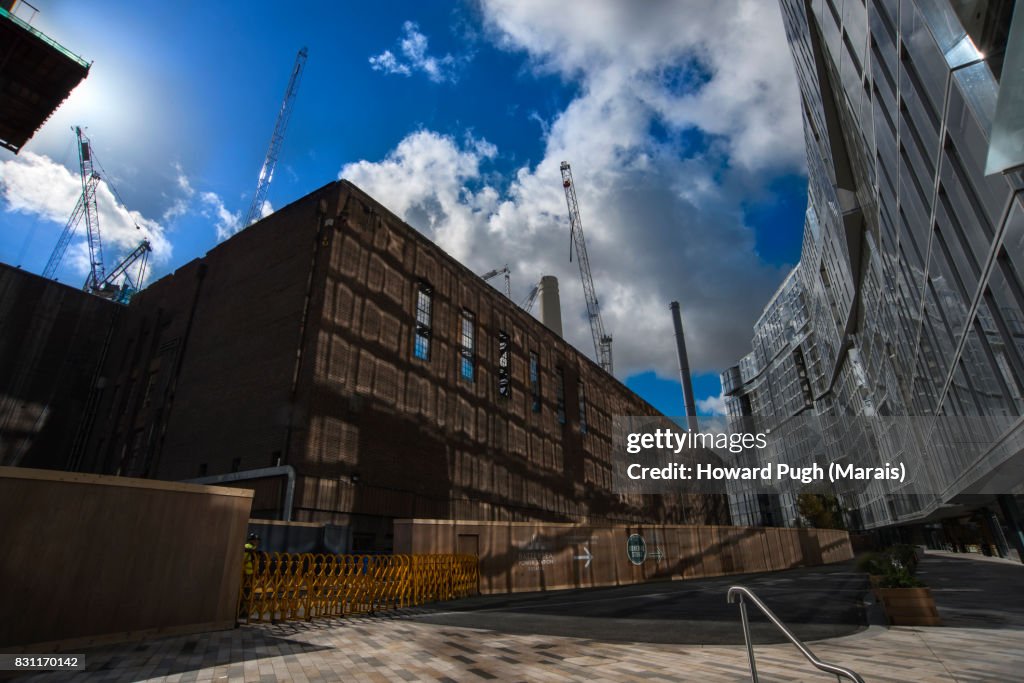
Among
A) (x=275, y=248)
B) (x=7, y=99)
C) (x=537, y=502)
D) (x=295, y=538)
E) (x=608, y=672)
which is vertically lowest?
(x=608, y=672)

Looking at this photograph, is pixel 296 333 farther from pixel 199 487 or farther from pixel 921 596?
pixel 921 596

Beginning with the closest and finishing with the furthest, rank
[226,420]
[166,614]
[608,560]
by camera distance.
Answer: [166,614] → [608,560] → [226,420]

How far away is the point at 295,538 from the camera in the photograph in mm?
17172

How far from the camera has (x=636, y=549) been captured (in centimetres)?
2505

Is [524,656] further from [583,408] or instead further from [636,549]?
[583,408]

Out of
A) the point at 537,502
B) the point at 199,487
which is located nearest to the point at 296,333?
the point at 199,487

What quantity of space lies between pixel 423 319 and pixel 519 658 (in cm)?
2584

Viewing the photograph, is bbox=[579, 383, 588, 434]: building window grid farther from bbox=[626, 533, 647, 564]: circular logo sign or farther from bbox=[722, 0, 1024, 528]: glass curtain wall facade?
bbox=[722, 0, 1024, 528]: glass curtain wall facade

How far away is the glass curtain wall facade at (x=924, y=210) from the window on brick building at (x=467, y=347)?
23134 mm

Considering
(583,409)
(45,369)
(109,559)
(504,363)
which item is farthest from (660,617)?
(45,369)

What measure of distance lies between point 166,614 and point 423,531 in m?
9.47

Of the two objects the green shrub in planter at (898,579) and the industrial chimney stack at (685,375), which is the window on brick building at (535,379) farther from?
the industrial chimney stack at (685,375)

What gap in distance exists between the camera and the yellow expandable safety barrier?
34.4 feet

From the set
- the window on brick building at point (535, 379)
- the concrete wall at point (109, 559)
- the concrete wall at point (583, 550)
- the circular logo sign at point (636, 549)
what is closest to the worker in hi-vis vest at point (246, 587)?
the concrete wall at point (109, 559)
